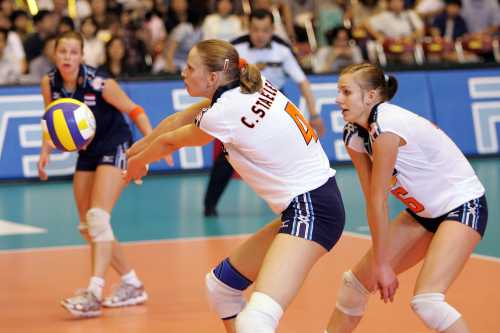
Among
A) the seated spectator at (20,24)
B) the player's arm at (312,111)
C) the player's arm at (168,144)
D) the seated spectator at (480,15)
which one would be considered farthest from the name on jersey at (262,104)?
the seated spectator at (480,15)

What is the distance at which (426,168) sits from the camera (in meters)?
6.06

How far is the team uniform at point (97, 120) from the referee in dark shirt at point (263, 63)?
4048 mm

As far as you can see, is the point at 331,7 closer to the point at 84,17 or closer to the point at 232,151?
the point at 84,17

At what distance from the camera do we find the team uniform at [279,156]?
5.66 m

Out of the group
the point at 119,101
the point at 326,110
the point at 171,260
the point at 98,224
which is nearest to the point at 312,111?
the point at 171,260

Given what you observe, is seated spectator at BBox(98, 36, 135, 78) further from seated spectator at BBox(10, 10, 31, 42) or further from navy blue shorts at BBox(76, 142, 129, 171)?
navy blue shorts at BBox(76, 142, 129, 171)

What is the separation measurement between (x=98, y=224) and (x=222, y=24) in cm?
1016

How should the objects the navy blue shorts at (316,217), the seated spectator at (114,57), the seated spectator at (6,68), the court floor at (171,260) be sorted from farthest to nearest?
the seated spectator at (114,57), the seated spectator at (6,68), the court floor at (171,260), the navy blue shorts at (316,217)

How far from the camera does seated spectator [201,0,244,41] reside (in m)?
17.7

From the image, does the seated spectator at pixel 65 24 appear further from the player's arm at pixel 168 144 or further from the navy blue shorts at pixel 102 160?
the player's arm at pixel 168 144

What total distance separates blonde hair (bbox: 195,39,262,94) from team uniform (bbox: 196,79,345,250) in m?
0.05

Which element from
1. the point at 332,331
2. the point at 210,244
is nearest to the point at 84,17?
the point at 210,244

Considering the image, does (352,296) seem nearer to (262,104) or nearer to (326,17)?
(262,104)

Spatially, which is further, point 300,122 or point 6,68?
point 6,68
